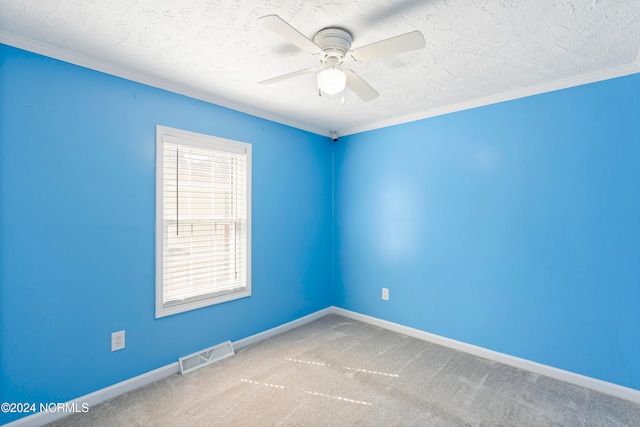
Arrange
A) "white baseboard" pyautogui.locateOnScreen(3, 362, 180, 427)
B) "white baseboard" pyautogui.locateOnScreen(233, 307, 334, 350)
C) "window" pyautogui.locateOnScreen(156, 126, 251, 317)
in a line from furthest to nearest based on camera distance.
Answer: "white baseboard" pyautogui.locateOnScreen(233, 307, 334, 350)
"window" pyautogui.locateOnScreen(156, 126, 251, 317)
"white baseboard" pyautogui.locateOnScreen(3, 362, 180, 427)

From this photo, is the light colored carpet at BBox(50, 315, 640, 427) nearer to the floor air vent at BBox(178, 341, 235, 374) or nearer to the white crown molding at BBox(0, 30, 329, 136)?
the floor air vent at BBox(178, 341, 235, 374)

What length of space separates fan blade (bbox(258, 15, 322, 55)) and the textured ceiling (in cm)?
19

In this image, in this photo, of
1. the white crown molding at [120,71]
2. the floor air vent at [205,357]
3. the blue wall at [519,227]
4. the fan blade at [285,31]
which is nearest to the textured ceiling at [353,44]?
the white crown molding at [120,71]

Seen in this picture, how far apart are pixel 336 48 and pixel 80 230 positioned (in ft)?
6.78

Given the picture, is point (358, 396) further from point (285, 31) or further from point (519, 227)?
point (285, 31)

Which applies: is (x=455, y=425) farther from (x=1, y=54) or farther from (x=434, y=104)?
(x=1, y=54)

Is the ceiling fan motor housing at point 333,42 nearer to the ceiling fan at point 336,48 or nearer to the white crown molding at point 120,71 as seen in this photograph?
the ceiling fan at point 336,48

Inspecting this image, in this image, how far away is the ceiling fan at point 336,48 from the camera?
1398 mm

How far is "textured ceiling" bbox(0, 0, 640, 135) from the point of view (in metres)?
1.54

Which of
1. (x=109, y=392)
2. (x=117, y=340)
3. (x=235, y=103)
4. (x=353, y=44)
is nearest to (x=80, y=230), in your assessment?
(x=117, y=340)

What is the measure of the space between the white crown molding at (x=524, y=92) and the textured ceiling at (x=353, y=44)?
0.02 meters

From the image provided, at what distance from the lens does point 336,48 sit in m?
1.76

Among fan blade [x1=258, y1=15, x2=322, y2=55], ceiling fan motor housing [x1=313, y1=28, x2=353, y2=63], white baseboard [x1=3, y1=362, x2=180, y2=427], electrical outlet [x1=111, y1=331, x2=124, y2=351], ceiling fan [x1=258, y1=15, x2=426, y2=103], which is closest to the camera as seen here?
fan blade [x1=258, y1=15, x2=322, y2=55]

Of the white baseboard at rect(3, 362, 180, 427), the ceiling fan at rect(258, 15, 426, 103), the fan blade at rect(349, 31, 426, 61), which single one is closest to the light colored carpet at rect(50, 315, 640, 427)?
the white baseboard at rect(3, 362, 180, 427)
